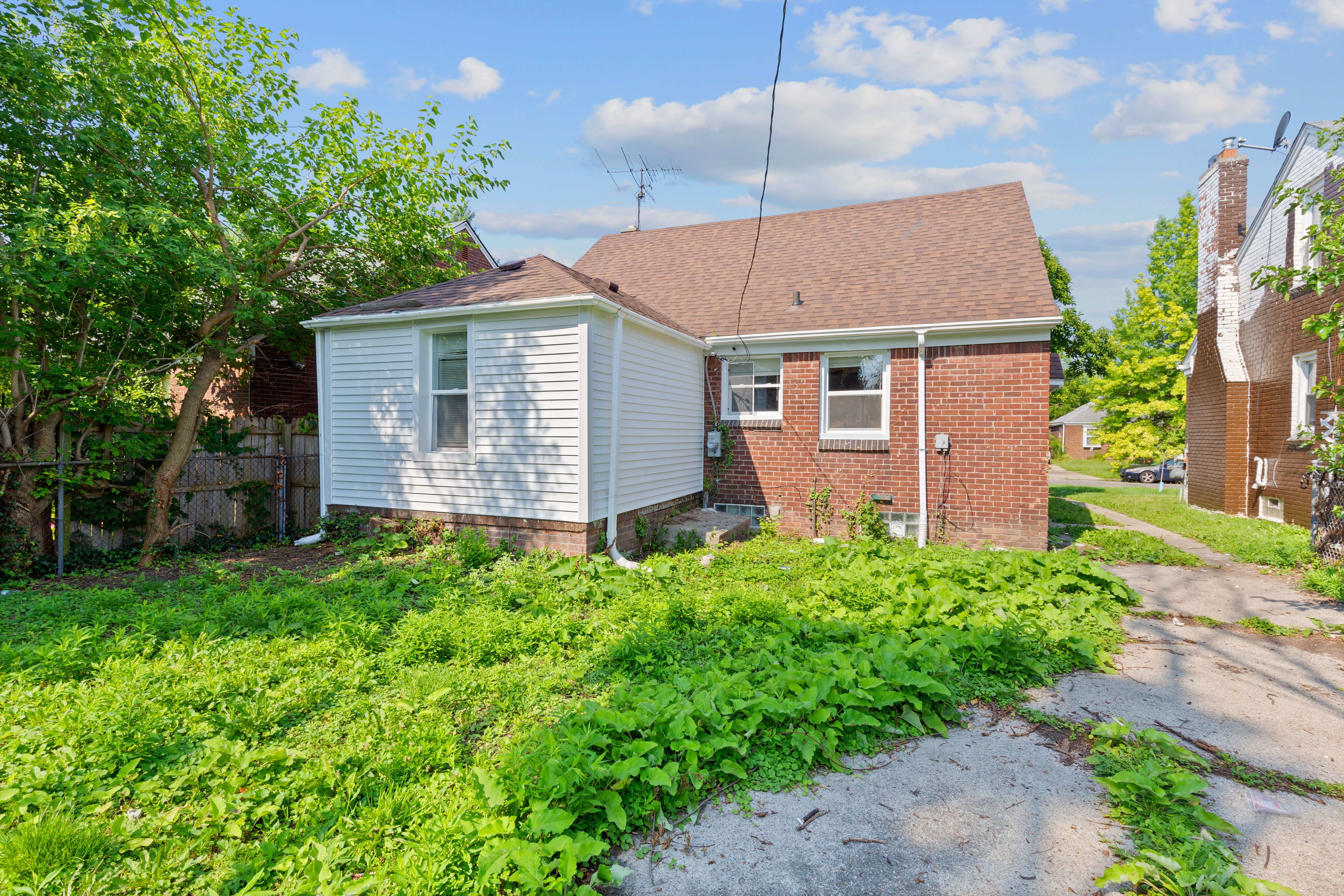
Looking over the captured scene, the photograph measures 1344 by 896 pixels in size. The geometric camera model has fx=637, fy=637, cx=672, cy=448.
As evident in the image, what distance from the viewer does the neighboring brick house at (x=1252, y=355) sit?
427 inches

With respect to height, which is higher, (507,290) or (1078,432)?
(507,290)

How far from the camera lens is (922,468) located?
947 centimetres

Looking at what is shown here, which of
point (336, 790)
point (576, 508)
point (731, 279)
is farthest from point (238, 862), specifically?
point (731, 279)

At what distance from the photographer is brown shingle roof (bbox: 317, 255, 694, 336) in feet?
25.8

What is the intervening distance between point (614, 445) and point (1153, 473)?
29879mm

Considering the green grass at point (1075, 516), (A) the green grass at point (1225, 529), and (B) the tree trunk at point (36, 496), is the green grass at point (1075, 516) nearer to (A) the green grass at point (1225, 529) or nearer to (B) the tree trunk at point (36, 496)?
(A) the green grass at point (1225, 529)

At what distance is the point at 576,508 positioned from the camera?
298 inches

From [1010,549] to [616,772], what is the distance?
760 centimetres

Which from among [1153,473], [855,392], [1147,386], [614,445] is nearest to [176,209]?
[614,445]

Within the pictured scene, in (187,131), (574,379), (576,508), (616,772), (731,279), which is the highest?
(187,131)

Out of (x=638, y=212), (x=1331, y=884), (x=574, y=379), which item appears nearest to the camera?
(x=1331, y=884)

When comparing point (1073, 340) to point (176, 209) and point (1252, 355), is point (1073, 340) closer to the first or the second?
point (1252, 355)

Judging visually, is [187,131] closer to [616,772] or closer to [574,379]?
[574,379]

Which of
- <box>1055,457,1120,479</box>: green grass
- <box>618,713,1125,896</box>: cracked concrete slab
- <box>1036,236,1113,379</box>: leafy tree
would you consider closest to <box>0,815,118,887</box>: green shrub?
<box>618,713,1125,896</box>: cracked concrete slab
